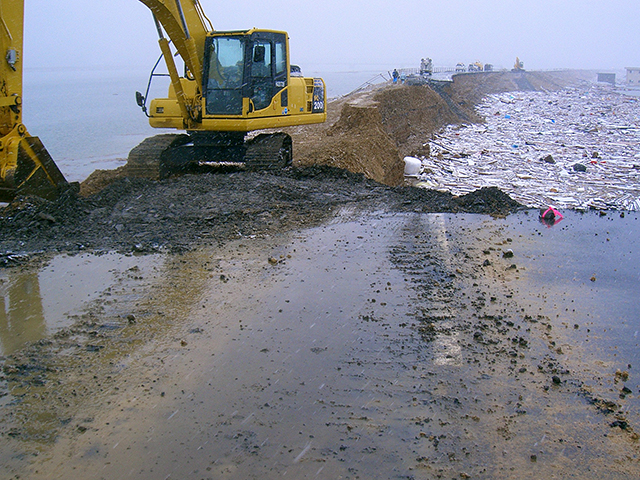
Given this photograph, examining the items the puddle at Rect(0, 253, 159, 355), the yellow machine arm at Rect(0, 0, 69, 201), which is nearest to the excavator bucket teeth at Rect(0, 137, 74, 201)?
the yellow machine arm at Rect(0, 0, 69, 201)

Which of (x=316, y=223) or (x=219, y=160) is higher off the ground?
(x=219, y=160)

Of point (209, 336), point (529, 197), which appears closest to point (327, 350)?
point (209, 336)

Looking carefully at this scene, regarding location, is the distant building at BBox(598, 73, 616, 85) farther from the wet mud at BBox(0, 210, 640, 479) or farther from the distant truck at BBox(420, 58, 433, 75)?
the wet mud at BBox(0, 210, 640, 479)

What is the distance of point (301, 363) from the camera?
3.77 metres

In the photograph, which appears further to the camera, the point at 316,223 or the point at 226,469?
the point at 316,223

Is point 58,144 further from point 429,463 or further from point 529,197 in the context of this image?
point 429,463

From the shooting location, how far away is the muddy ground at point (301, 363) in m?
2.92

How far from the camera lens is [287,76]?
962 centimetres

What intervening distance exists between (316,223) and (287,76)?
398 centimetres

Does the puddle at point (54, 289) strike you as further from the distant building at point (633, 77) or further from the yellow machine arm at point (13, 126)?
the distant building at point (633, 77)

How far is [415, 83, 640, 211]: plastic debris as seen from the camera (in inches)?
490

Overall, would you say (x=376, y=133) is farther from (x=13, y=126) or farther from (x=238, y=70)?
(x=13, y=126)

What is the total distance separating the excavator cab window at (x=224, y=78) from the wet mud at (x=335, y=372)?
164 inches

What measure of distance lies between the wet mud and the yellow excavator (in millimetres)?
4081
